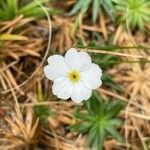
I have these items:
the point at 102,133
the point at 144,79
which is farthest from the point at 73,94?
the point at 144,79

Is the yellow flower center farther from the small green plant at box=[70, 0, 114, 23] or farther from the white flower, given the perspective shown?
the small green plant at box=[70, 0, 114, 23]

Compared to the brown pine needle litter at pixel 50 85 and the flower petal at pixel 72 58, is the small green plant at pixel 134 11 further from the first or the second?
the flower petal at pixel 72 58

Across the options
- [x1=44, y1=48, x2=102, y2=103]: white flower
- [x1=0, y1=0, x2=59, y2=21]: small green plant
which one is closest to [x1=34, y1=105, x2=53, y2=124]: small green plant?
[x1=44, y1=48, x2=102, y2=103]: white flower

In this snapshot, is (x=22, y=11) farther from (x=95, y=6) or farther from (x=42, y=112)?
(x=42, y=112)

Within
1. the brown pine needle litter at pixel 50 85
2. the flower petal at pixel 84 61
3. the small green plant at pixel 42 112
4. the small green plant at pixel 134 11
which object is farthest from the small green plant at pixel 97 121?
the small green plant at pixel 134 11

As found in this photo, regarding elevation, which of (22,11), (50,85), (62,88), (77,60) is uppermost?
(22,11)

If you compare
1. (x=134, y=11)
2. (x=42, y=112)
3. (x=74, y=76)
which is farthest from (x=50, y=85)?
(x=134, y=11)
